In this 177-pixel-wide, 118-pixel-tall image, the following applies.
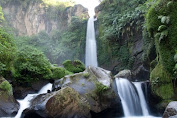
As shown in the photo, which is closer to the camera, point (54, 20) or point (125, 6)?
point (125, 6)

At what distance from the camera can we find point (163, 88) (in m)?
8.88

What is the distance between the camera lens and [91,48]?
77.7ft

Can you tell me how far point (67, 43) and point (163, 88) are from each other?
20.4 metres

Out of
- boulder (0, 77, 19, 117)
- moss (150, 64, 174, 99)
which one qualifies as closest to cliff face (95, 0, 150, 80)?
moss (150, 64, 174, 99)

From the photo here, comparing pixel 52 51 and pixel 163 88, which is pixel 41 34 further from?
pixel 163 88

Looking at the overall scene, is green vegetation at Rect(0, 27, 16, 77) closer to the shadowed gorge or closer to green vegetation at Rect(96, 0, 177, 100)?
the shadowed gorge

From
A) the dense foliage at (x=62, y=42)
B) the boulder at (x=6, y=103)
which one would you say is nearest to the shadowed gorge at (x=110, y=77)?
the boulder at (x=6, y=103)

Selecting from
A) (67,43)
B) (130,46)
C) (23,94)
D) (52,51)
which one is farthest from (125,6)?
(23,94)

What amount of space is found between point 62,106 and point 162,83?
5.48 meters

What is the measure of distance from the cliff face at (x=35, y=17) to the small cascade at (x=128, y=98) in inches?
971

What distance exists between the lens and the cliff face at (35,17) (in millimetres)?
33156

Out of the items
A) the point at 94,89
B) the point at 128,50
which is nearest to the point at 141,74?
the point at 128,50

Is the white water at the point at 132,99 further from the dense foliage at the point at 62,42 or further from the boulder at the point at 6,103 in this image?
the dense foliage at the point at 62,42

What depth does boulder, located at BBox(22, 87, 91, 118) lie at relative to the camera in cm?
716
